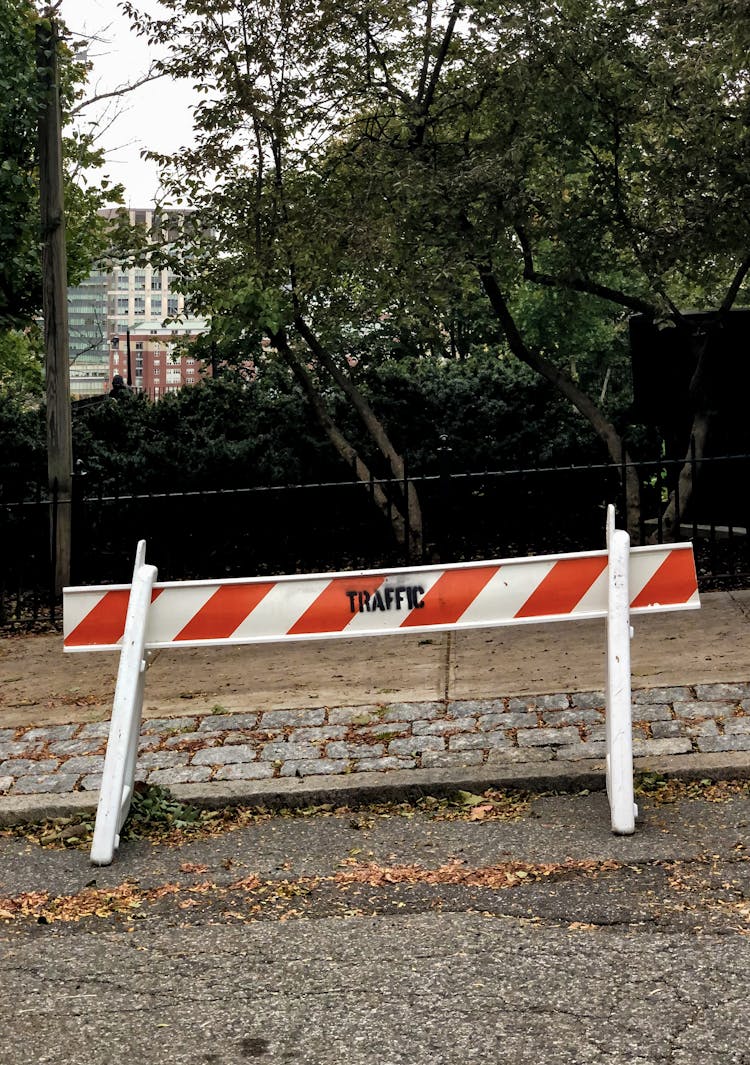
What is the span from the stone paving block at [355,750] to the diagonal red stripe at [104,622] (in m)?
1.32

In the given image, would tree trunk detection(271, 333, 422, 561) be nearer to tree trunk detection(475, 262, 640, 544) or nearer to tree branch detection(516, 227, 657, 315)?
tree trunk detection(475, 262, 640, 544)

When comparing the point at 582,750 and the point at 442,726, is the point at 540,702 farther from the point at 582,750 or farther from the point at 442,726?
the point at 582,750

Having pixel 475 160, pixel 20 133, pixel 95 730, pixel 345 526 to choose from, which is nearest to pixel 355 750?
pixel 95 730

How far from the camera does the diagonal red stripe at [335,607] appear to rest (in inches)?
204

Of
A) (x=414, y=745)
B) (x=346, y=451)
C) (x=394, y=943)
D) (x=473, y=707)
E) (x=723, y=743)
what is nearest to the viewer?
(x=394, y=943)

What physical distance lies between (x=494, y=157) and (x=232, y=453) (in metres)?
3.92

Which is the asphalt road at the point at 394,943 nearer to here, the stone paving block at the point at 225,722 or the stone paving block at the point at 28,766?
the stone paving block at the point at 28,766

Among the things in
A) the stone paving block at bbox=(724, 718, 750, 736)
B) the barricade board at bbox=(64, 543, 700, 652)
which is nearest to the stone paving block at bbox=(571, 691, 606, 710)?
the stone paving block at bbox=(724, 718, 750, 736)

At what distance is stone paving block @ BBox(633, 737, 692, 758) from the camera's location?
226 inches

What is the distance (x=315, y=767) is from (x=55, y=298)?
611 cm

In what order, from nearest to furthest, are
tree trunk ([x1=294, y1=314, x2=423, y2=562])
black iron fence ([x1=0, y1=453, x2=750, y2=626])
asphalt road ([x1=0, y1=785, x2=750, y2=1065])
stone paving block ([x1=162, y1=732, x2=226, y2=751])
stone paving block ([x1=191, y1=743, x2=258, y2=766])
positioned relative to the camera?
asphalt road ([x1=0, y1=785, x2=750, y2=1065]) < stone paving block ([x1=191, y1=743, x2=258, y2=766]) < stone paving block ([x1=162, y1=732, x2=226, y2=751]) < black iron fence ([x1=0, y1=453, x2=750, y2=626]) < tree trunk ([x1=294, y1=314, x2=423, y2=562])

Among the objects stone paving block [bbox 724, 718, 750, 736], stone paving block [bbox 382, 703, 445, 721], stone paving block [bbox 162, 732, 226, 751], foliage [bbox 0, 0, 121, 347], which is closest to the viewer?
stone paving block [bbox 724, 718, 750, 736]

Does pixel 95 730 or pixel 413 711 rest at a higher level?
pixel 413 711

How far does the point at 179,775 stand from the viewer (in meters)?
5.86
